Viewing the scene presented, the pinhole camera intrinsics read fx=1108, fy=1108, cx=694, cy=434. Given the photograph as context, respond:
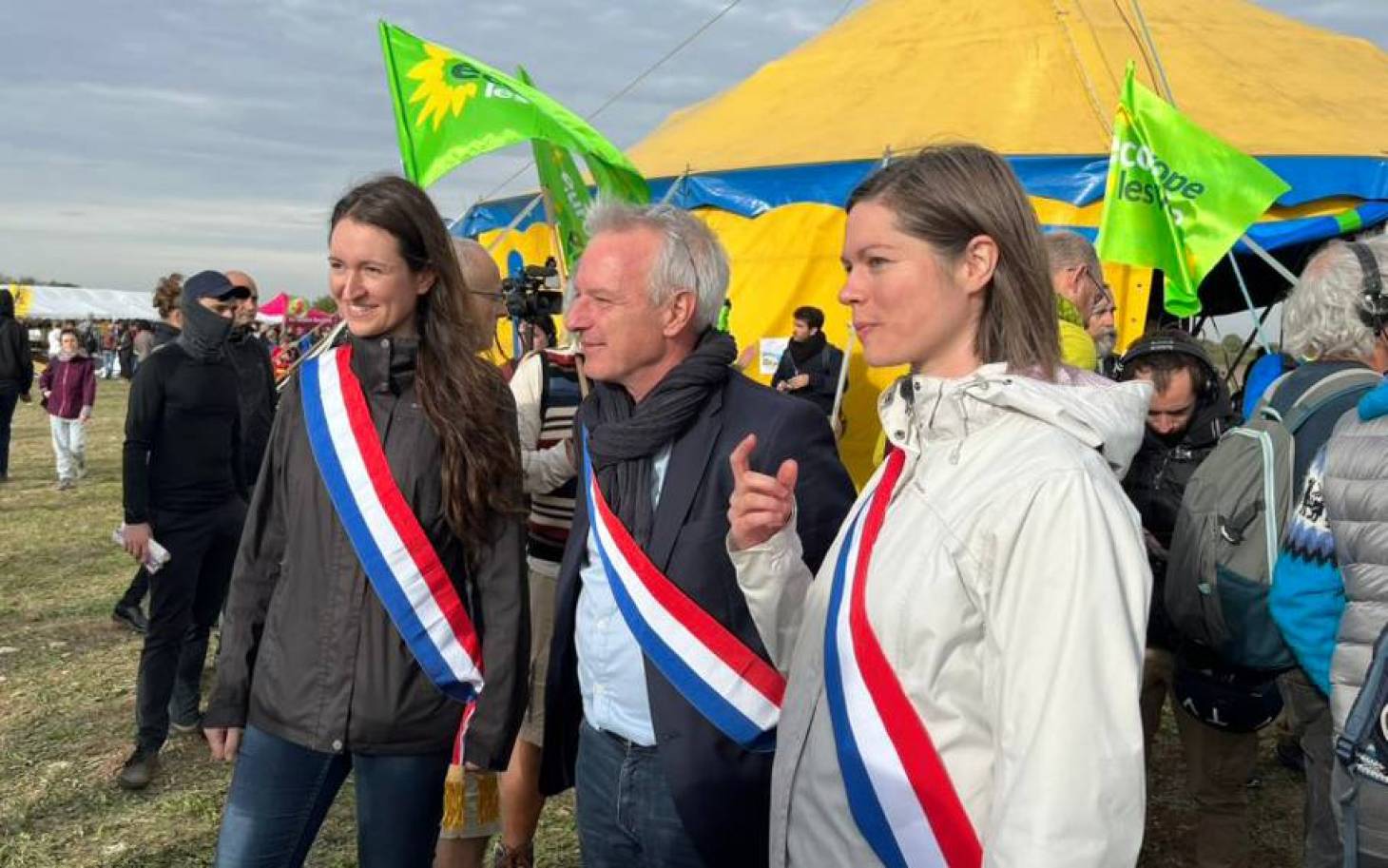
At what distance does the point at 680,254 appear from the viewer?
2273mm

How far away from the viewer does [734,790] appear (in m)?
2.06

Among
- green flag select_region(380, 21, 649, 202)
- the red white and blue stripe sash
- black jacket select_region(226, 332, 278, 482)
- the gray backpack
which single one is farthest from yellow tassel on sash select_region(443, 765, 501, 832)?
black jacket select_region(226, 332, 278, 482)

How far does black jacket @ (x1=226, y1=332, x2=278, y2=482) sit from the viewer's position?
540 centimetres

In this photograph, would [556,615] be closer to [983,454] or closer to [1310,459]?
[983,454]

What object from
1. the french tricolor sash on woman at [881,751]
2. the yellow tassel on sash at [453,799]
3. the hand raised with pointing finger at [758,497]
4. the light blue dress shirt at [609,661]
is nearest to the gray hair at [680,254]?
the light blue dress shirt at [609,661]

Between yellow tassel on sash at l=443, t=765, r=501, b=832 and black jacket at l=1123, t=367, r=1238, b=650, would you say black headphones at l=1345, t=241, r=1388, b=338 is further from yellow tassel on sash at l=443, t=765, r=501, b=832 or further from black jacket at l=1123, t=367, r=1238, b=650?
yellow tassel on sash at l=443, t=765, r=501, b=832

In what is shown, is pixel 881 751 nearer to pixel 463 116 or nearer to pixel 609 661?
pixel 609 661

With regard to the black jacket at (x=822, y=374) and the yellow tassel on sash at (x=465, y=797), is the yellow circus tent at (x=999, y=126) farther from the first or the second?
the yellow tassel on sash at (x=465, y=797)

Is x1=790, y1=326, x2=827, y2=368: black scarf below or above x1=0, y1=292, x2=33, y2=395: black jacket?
above

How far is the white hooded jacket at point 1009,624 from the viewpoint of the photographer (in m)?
1.24

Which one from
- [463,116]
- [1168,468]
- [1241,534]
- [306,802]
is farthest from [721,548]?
[463,116]

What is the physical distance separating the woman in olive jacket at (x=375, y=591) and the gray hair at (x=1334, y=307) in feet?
6.27

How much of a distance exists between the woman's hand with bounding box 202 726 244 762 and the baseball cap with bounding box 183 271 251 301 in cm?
288

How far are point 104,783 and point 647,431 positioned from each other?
11.7ft
